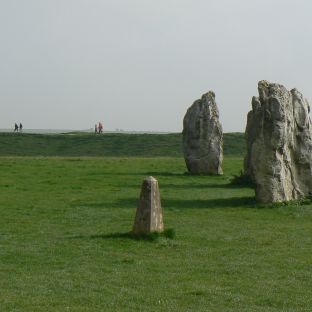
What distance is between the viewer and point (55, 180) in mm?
29094

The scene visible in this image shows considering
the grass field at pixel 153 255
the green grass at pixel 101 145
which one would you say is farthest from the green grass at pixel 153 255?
the green grass at pixel 101 145

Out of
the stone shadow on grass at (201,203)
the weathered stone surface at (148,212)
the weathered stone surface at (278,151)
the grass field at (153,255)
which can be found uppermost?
the weathered stone surface at (278,151)

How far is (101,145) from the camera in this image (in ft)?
198

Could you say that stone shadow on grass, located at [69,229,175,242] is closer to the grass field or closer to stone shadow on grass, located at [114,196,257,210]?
the grass field

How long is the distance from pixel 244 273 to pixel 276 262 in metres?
1.18

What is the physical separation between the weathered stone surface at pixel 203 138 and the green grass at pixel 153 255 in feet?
Result: 30.6

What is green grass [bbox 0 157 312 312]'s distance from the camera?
1001cm

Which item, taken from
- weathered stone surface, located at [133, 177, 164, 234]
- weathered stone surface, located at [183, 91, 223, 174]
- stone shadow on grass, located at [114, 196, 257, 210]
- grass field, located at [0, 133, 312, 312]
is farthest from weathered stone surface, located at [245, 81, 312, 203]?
weathered stone surface, located at [183, 91, 223, 174]

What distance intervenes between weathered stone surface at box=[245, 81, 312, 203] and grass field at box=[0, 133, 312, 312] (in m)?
0.83

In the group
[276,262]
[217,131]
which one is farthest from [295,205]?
[217,131]

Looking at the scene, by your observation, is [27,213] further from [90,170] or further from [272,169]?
[90,170]

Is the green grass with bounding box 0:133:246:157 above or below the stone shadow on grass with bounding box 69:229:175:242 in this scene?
above

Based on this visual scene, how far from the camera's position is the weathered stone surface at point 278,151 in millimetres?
21359

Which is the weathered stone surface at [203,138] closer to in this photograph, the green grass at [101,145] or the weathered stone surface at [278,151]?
the weathered stone surface at [278,151]
